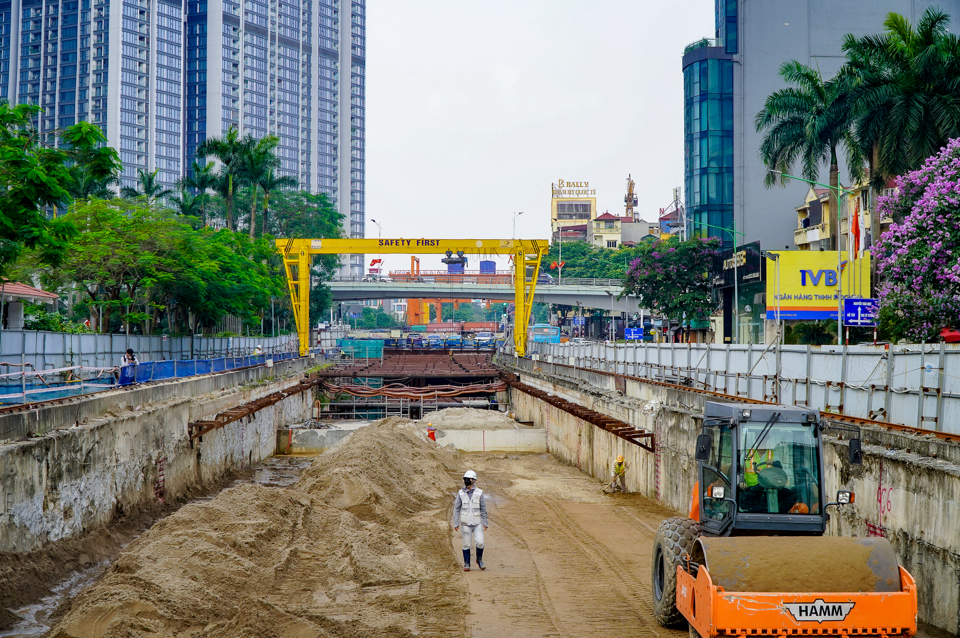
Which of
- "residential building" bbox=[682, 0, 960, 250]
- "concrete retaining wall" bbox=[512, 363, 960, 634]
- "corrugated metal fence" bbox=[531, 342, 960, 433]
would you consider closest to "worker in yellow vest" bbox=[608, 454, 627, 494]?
"concrete retaining wall" bbox=[512, 363, 960, 634]

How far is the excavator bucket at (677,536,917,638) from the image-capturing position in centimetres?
743

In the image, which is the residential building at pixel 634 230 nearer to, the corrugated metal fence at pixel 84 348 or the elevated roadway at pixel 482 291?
the elevated roadway at pixel 482 291

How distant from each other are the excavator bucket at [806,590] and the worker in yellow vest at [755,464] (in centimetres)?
93

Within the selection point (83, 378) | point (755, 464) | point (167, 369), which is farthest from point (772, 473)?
point (83, 378)

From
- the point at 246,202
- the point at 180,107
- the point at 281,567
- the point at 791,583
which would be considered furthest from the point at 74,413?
the point at 180,107

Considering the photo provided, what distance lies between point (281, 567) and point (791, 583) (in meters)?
8.34

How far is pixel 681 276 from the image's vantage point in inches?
2362

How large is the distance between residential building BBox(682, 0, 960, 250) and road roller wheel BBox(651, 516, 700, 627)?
69927 millimetres

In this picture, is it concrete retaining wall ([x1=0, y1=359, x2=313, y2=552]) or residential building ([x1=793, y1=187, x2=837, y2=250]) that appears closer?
concrete retaining wall ([x1=0, y1=359, x2=313, y2=552])

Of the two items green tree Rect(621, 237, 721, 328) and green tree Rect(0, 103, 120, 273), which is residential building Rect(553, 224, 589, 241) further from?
green tree Rect(0, 103, 120, 273)

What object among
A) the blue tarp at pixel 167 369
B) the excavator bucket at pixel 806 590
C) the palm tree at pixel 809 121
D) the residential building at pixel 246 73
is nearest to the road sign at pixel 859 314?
the palm tree at pixel 809 121

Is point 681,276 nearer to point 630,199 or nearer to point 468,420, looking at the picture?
point 468,420

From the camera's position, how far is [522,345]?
57906 millimetres

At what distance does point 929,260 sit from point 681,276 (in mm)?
33050
